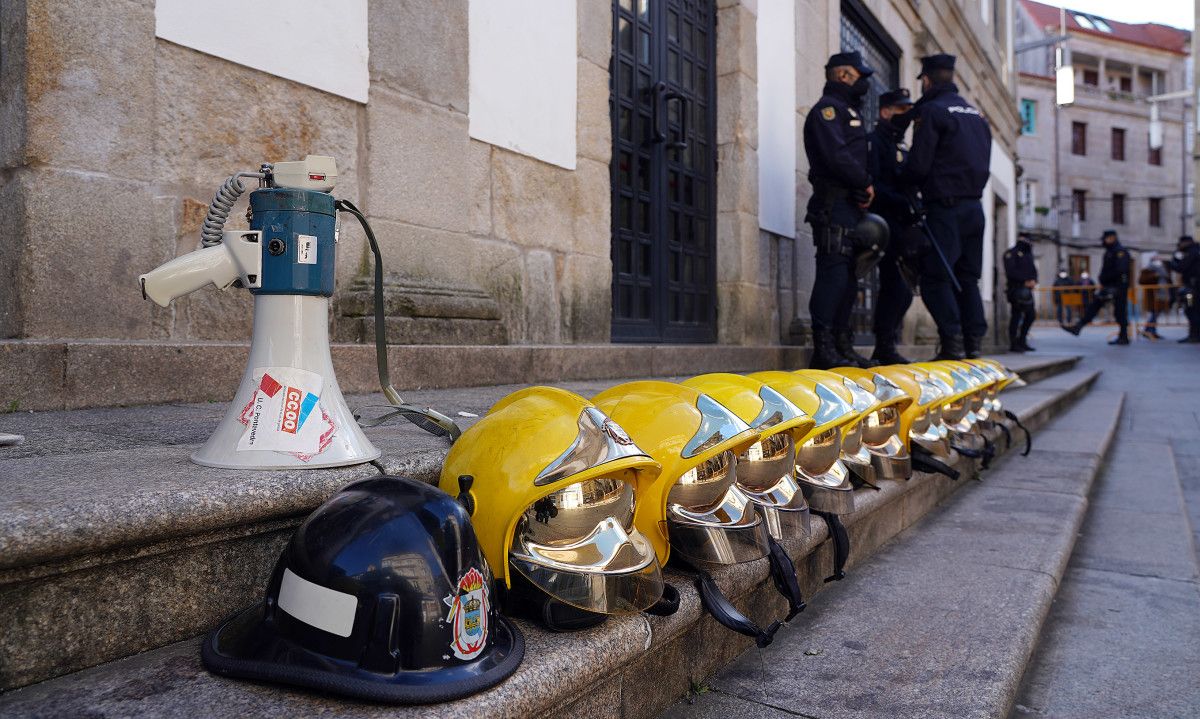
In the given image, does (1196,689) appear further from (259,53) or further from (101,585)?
(259,53)

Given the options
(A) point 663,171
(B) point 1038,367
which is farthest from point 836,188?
(B) point 1038,367

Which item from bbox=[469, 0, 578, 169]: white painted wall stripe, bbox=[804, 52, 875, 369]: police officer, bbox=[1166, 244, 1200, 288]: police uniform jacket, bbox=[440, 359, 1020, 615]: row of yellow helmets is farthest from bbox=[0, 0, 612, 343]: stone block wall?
bbox=[1166, 244, 1200, 288]: police uniform jacket

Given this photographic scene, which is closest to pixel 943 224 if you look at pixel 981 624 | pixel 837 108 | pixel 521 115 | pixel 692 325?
pixel 837 108

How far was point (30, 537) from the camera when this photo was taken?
1034 mm

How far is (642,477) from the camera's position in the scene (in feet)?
4.86

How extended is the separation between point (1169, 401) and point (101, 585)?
10289 mm

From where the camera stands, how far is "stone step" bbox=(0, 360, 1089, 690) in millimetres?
1073

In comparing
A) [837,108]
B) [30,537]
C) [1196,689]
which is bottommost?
[1196,689]

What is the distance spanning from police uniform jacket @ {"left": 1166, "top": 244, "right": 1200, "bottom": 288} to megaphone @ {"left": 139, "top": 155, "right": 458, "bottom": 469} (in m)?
22.0

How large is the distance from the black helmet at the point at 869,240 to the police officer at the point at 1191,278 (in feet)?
54.3

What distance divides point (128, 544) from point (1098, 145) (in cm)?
5270

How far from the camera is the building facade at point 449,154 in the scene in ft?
8.98

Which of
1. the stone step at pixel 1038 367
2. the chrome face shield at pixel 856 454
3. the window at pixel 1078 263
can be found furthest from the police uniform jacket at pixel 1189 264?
the window at pixel 1078 263

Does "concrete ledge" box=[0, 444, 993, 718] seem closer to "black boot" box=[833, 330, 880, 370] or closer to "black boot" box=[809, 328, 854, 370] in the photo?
"black boot" box=[809, 328, 854, 370]
